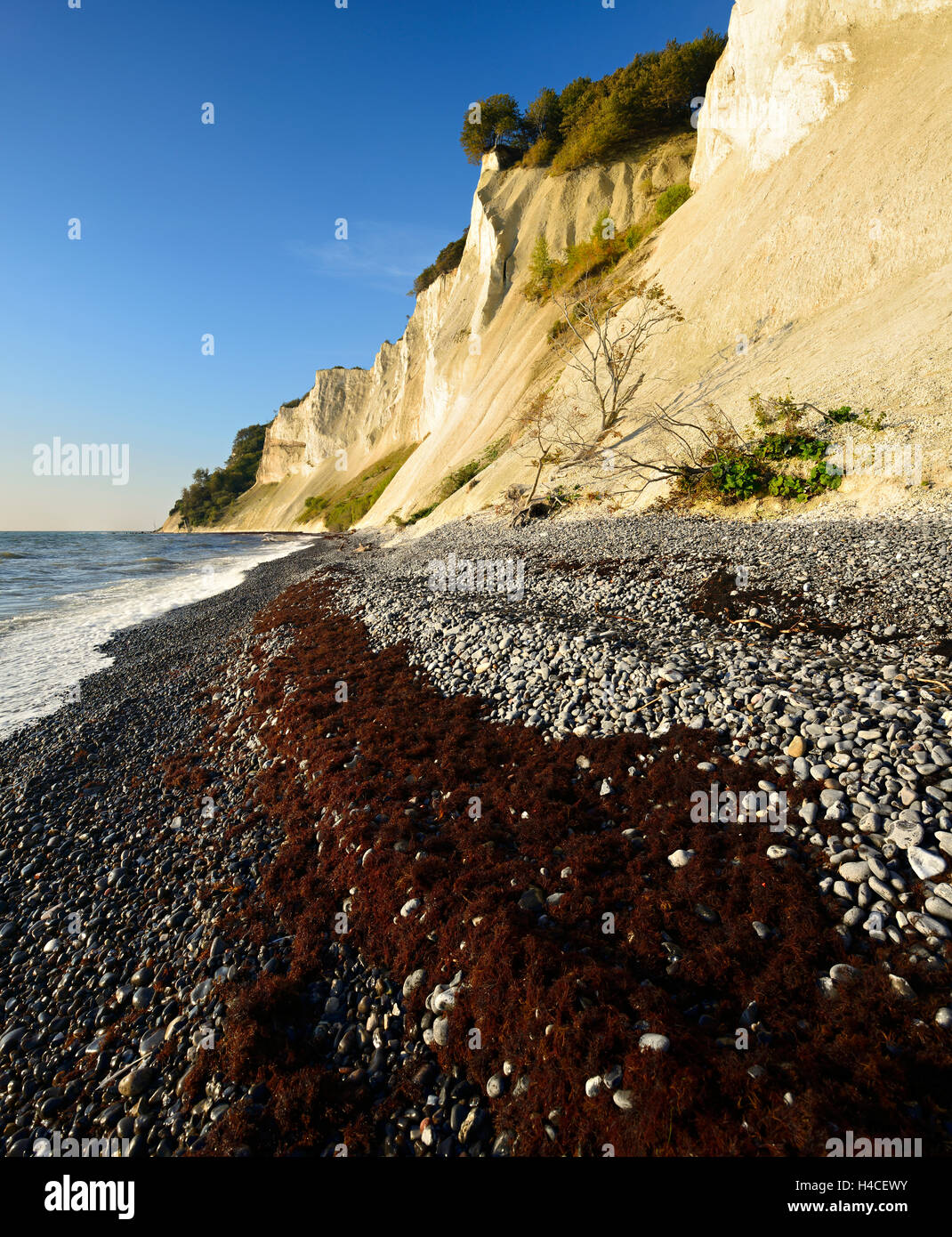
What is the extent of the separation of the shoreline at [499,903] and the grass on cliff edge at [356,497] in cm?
5980

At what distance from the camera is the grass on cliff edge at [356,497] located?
69.4m

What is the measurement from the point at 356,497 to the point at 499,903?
77313 millimetres

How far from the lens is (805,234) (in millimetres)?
23750

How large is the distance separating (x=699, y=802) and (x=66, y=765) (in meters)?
10.1

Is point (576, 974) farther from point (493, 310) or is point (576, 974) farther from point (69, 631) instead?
point (493, 310)

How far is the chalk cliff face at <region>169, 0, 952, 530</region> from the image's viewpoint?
18.6 meters

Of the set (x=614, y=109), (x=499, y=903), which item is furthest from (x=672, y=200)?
(x=499, y=903)

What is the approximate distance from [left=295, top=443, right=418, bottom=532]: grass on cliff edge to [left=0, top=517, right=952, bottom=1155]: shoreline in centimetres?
5980

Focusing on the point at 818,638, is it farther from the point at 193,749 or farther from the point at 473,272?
the point at 473,272

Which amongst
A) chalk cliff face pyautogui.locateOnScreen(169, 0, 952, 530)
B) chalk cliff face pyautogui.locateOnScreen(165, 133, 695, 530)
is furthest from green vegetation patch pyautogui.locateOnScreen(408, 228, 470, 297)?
chalk cliff face pyautogui.locateOnScreen(169, 0, 952, 530)

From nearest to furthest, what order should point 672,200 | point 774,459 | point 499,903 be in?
point 499,903, point 774,459, point 672,200

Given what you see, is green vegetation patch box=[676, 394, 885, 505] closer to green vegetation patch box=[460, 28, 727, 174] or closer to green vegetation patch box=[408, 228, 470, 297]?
green vegetation patch box=[460, 28, 727, 174]
